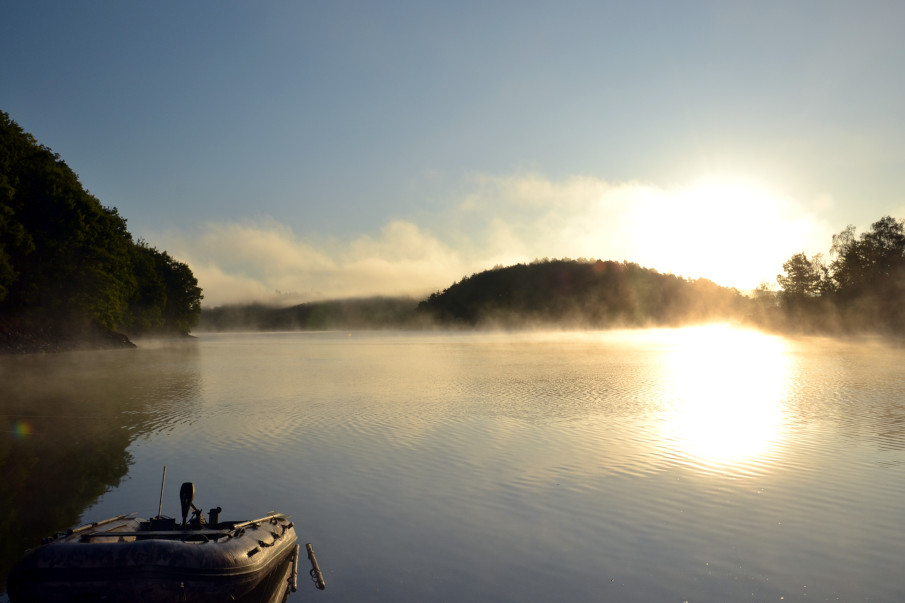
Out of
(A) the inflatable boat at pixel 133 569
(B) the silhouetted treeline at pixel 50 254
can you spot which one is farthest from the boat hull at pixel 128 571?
(B) the silhouetted treeline at pixel 50 254

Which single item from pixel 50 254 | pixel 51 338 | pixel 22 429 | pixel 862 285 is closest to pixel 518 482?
pixel 22 429

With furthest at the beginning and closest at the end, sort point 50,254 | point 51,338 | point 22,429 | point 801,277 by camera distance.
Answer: point 801,277, point 51,338, point 50,254, point 22,429

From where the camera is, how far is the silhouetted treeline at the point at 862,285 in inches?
4218

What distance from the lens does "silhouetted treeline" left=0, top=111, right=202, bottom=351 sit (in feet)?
185

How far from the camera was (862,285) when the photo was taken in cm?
11156

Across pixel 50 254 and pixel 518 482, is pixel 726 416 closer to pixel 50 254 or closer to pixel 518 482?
pixel 518 482

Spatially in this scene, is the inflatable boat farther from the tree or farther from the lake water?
the tree

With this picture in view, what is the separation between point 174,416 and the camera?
1011 inches

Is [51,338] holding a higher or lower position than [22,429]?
higher

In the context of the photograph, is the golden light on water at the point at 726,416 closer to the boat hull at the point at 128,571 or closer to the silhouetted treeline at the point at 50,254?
the boat hull at the point at 128,571

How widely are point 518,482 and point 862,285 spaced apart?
122 m

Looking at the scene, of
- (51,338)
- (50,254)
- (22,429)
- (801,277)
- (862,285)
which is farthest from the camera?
(801,277)

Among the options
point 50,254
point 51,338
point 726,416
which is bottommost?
point 726,416

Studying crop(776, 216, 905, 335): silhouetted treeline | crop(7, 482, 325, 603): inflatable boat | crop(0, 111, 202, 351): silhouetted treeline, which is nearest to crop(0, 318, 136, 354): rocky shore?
crop(0, 111, 202, 351): silhouetted treeline
